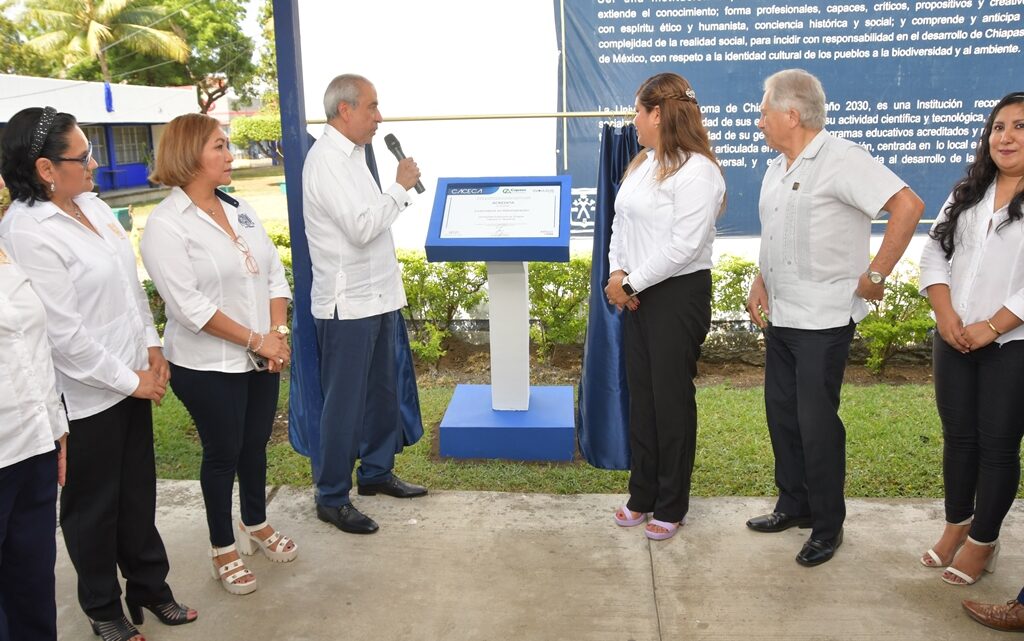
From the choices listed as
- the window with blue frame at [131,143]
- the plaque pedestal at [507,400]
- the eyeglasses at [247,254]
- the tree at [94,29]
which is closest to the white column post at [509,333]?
the plaque pedestal at [507,400]

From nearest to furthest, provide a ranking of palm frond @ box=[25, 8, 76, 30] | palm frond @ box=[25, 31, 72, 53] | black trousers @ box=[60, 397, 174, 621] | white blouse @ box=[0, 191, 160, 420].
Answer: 1. white blouse @ box=[0, 191, 160, 420]
2. black trousers @ box=[60, 397, 174, 621]
3. palm frond @ box=[25, 31, 72, 53]
4. palm frond @ box=[25, 8, 76, 30]

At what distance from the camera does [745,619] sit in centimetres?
307

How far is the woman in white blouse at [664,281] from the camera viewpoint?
339 centimetres

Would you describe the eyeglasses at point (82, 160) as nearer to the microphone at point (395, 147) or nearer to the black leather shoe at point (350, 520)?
the microphone at point (395, 147)

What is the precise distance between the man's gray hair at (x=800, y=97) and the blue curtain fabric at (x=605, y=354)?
39.5 inches

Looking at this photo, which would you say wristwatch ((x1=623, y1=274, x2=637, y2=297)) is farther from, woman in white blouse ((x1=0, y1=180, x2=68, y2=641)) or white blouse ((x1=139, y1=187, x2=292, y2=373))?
woman in white blouse ((x1=0, y1=180, x2=68, y2=641))

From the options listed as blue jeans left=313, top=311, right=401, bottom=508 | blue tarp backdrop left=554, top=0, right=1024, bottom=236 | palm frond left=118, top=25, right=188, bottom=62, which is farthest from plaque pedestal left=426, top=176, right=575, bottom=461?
palm frond left=118, top=25, right=188, bottom=62

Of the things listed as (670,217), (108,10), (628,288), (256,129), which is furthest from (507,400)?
(108,10)

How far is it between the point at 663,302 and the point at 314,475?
1.85 metres

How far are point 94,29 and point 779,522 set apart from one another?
37.1 m

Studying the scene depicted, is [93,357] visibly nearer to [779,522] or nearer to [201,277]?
[201,277]

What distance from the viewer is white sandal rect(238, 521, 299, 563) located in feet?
11.7

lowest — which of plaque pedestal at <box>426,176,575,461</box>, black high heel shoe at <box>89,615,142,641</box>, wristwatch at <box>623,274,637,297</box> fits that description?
black high heel shoe at <box>89,615,142,641</box>

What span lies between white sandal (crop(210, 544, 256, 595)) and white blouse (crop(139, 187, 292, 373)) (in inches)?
31.8
